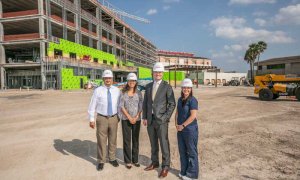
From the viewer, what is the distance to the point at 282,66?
163 feet

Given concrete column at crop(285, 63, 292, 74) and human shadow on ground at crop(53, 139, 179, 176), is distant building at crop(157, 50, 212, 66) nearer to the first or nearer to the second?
concrete column at crop(285, 63, 292, 74)

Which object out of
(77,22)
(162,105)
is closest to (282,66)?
(77,22)

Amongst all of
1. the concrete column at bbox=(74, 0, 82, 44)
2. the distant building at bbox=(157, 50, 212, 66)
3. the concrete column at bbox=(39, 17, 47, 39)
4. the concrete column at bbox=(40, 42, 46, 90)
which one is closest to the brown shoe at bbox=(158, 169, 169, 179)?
the concrete column at bbox=(40, 42, 46, 90)

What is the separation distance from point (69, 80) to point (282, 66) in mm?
48304

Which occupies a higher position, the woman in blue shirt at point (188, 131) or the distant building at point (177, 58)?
the distant building at point (177, 58)

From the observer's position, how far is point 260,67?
5731cm

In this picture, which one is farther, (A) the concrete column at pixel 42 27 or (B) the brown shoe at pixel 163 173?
(A) the concrete column at pixel 42 27

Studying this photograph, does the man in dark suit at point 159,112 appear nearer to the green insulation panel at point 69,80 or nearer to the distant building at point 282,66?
the green insulation panel at point 69,80

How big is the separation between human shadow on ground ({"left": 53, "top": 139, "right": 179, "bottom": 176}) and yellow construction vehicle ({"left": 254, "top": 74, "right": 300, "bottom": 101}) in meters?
14.9

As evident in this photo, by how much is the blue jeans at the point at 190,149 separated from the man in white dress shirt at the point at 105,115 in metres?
1.46

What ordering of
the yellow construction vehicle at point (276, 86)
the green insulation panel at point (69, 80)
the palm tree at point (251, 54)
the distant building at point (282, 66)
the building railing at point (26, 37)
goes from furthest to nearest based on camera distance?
the palm tree at point (251, 54)
the distant building at point (282, 66)
the green insulation panel at point (69, 80)
the building railing at point (26, 37)
the yellow construction vehicle at point (276, 86)

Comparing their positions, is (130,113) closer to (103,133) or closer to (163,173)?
(103,133)

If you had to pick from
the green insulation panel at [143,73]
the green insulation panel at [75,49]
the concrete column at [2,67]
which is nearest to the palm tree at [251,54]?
the green insulation panel at [143,73]

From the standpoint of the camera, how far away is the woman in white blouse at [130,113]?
4234 millimetres
